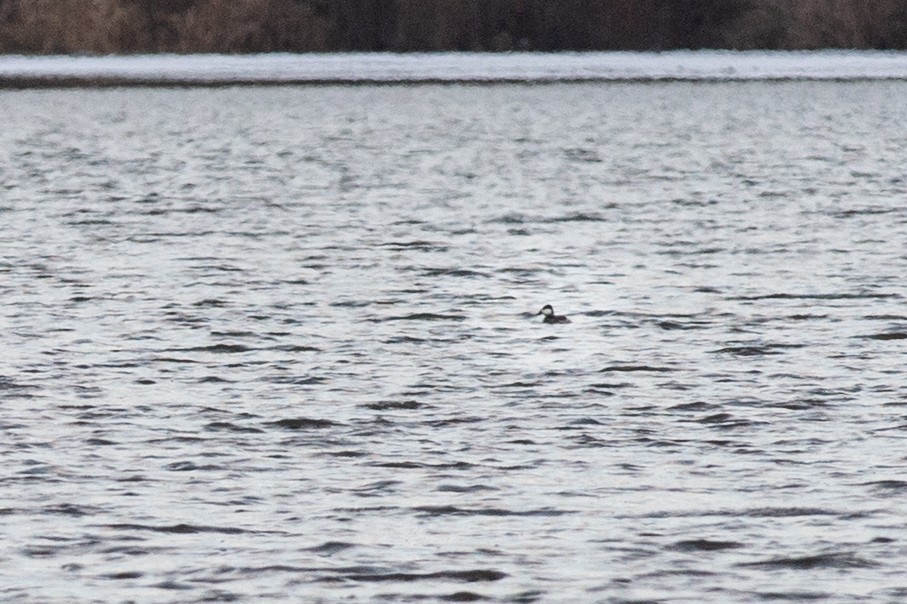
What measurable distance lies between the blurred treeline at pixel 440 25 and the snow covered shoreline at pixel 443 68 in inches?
14.6

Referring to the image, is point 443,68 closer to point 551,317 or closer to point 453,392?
point 551,317

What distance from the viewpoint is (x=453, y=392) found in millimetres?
14859

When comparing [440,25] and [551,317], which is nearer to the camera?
[551,317]

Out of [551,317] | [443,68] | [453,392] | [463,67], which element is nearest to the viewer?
[453,392]

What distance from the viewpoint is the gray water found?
1033 cm

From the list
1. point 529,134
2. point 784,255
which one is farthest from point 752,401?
point 529,134

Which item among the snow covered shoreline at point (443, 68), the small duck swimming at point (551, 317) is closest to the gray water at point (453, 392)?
the small duck swimming at point (551, 317)

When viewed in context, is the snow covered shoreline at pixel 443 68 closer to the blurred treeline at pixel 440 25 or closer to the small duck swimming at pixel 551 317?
the blurred treeline at pixel 440 25

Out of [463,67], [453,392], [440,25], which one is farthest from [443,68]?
[453,392]

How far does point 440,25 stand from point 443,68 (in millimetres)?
1486

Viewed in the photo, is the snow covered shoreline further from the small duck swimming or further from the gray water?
the small duck swimming

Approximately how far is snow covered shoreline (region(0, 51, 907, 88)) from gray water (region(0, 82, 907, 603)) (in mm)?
37143

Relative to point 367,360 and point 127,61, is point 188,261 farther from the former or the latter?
point 127,61

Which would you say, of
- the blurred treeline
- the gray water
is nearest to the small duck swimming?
the gray water
